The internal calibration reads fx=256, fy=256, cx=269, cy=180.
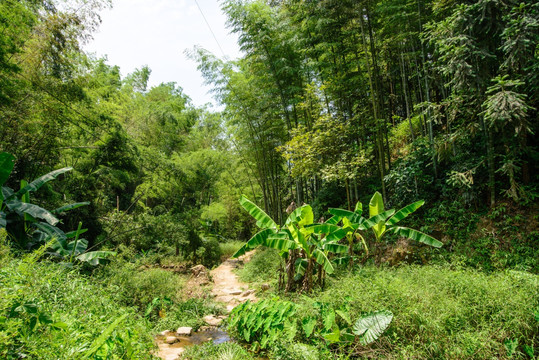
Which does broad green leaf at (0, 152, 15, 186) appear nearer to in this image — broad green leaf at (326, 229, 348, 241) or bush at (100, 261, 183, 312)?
bush at (100, 261, 183, 312)

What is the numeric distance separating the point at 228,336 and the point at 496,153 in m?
6.13

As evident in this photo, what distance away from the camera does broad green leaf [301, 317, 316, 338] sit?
3060 millimetres

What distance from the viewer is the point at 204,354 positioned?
11.0ft

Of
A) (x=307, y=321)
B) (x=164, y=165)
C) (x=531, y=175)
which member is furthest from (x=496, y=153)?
(x=164, y=165)

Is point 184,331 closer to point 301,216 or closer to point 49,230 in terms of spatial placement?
point 301,216

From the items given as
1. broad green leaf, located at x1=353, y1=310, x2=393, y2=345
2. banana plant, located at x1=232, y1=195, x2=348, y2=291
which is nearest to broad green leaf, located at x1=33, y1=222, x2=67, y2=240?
banana plant, located at x1=232, y1=195, x2=348, y2=291

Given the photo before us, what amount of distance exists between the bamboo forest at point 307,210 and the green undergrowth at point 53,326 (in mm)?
16

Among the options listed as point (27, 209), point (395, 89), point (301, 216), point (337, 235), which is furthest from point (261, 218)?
point (395, 89)

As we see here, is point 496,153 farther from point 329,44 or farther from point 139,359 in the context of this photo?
point 139,359

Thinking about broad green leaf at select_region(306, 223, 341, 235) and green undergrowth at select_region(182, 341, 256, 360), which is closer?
green undergrowth at select_region(182, 341, 256, 360)

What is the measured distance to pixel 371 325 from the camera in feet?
9.07

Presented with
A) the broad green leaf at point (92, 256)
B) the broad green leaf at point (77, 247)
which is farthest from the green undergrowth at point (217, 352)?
the broad green leaf at point (77, 247)

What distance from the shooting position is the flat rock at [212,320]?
4656 millimetres

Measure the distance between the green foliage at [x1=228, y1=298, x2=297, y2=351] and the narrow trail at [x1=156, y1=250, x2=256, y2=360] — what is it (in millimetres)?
504
